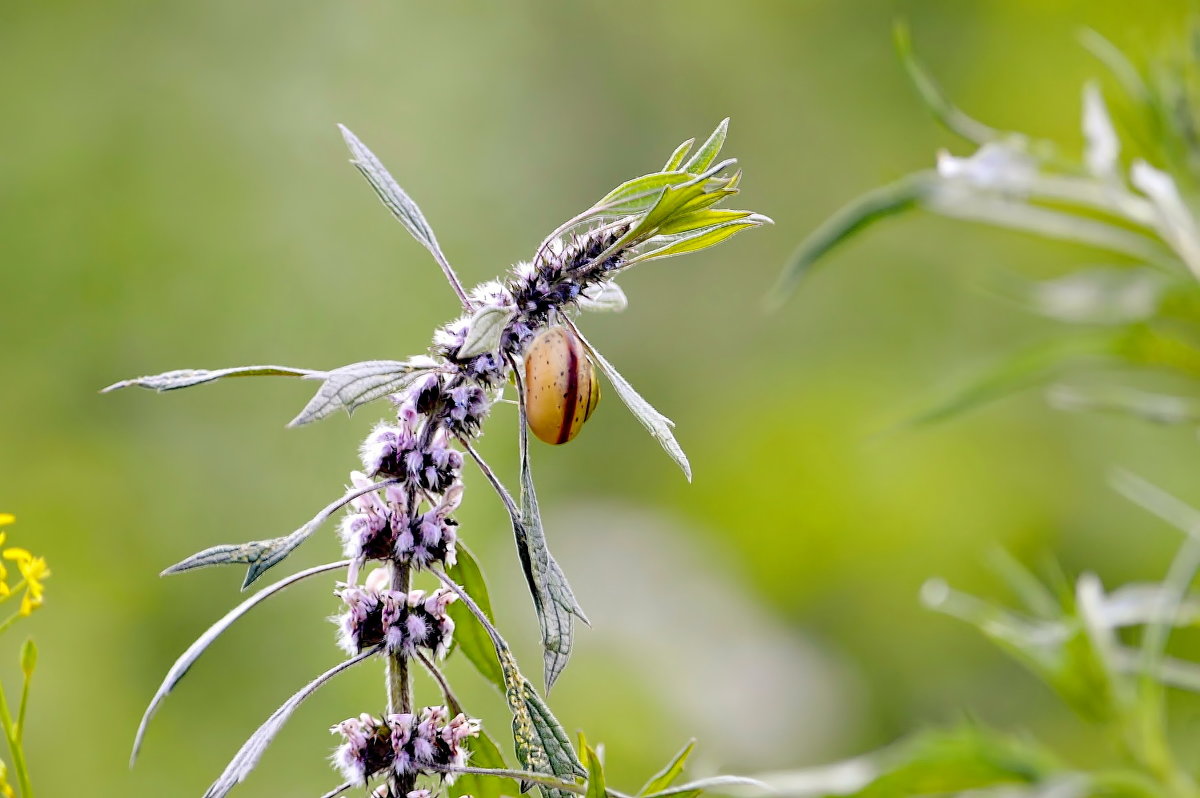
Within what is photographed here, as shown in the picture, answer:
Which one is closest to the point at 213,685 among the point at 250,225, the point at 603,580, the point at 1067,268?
the point at 603,580

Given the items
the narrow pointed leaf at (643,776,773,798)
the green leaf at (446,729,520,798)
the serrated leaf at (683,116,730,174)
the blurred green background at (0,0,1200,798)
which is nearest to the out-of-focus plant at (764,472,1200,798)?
the narrow pointed leaf at (643,776,773,798)

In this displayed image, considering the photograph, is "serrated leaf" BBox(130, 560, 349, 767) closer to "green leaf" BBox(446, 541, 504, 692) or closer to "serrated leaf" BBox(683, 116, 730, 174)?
"green leaf" BBox(446, 541, 504, 692)

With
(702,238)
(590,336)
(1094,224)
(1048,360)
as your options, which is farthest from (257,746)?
(590,336)

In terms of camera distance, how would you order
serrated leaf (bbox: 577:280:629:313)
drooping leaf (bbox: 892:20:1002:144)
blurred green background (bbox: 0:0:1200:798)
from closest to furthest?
serrated leaf (bbox: 577:280:629:313)
drooping leaf (bbox: 892:20:1002:144)
blurred green background (bbox: 0:0:1200:798)

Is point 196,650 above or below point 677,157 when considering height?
below

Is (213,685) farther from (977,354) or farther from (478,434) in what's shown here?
(478,434)

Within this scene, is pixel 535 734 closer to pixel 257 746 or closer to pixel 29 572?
pixel 257 746
